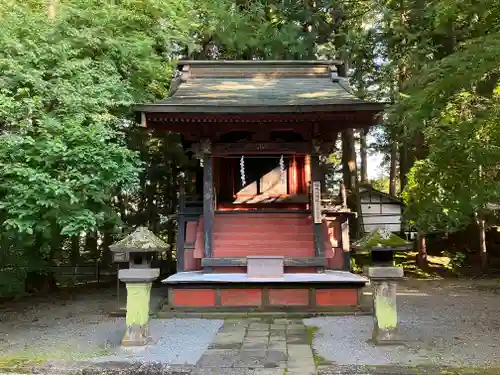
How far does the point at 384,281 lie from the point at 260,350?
75.2 inches

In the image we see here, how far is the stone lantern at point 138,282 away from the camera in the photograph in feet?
20.0

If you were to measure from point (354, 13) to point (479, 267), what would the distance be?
32.0ft

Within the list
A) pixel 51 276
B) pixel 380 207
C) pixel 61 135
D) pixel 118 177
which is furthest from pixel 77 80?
pixel 380 207

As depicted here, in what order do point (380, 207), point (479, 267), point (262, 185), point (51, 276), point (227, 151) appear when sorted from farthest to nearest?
point (380, 207), point (479, 267), point (51, 276), point (262, 185), point (227, 151)

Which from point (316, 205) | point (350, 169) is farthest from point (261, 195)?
point (350, 169)

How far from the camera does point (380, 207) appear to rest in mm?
19094

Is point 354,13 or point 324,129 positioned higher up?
point 354,13

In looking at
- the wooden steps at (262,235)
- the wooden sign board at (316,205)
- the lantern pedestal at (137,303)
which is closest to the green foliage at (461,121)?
the wooden sign board at (316,205)

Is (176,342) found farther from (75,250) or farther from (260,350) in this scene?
(75,250)

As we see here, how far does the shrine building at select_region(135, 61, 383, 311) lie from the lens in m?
8.43

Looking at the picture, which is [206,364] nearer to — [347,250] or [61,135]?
[61,135]

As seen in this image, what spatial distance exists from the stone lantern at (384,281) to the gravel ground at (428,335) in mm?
222

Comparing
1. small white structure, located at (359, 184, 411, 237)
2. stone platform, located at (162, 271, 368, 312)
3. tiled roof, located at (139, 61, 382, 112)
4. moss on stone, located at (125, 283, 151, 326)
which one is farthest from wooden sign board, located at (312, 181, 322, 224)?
small white structure, located at (359, 184, 411, 237)

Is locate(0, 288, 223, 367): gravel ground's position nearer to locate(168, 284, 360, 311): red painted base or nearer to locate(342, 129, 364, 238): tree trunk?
locate(168, 284, 360, 311): red painted base
